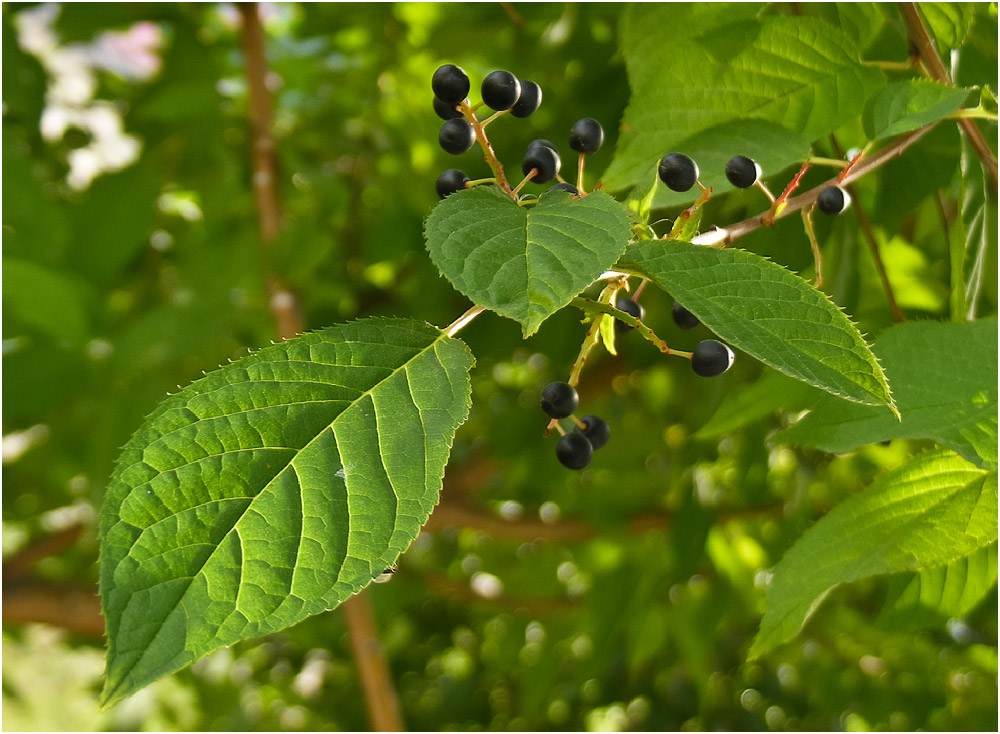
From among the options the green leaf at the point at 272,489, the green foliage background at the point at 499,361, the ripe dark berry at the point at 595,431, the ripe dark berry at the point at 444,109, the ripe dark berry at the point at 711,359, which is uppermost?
the ripe dark berry at the point at 444,109

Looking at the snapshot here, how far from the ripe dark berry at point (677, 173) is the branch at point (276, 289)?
3.77 ft

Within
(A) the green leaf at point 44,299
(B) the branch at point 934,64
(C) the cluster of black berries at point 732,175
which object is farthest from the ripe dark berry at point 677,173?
Answer: (A) the green leaf at point 44,299

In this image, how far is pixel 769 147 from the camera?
2.64 feet

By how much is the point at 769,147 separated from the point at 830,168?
0.26 m

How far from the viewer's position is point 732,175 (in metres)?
0.73

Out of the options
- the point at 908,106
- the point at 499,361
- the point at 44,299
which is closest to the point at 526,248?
the point at 908,106

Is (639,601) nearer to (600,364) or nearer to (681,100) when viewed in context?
(600,364)

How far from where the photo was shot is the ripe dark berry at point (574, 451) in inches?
31.7

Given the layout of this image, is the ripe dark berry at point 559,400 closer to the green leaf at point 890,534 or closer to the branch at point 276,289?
the green leaf at point 890,534

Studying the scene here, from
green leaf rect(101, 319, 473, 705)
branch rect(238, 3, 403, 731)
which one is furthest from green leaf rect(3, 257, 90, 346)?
green leaf rect(101, 319, 473, 705)

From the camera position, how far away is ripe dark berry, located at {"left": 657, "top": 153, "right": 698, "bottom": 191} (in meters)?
0.69

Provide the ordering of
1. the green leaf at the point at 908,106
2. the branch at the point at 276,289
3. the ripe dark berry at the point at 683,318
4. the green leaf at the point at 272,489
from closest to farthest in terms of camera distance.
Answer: the green leaf at the point at 272,489, the green leaf at the point at 908,106, the ripe dark berry at the point at 683,318, the branch at the point at 276,289

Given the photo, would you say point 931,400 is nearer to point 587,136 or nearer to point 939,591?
point 939,591

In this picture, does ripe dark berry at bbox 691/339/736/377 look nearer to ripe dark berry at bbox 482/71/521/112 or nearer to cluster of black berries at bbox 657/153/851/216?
cluster of black berries at bbox 657/153/851/216
